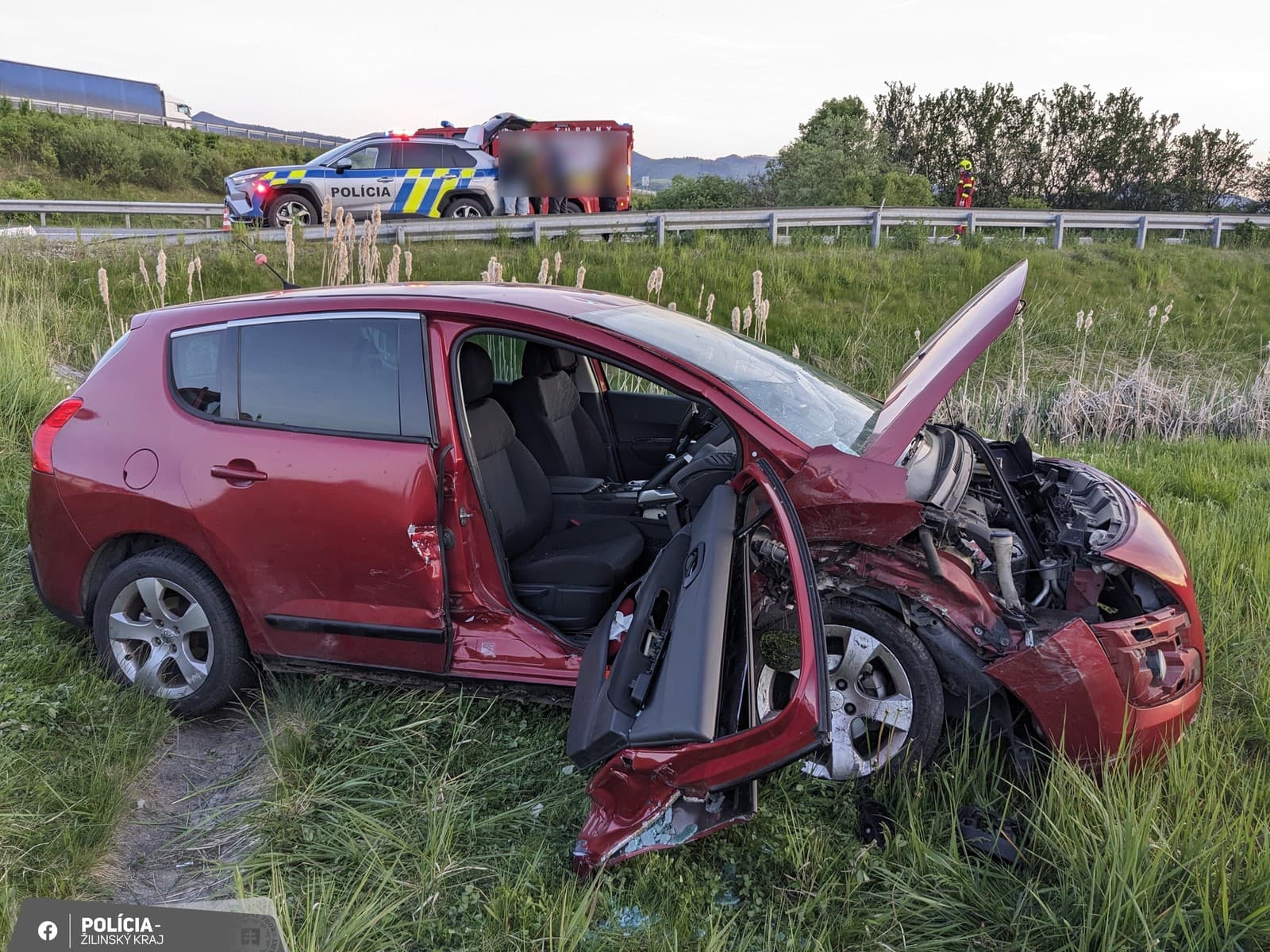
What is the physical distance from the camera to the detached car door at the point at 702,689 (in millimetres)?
2150

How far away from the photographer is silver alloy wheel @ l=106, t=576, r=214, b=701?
3488mm

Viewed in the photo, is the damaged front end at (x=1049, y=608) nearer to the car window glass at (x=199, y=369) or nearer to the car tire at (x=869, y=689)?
the car tire at (x=869, y=689)

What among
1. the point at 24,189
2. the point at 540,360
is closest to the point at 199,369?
the point at 540,360

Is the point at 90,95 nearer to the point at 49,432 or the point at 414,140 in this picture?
the point at 414,140

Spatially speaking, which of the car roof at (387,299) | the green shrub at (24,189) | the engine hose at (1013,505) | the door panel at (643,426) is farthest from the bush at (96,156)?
the engine hose at (1013,505)

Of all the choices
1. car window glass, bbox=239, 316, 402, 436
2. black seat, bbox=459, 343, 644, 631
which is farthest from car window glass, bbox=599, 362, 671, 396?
car window glass, bbox=239, 316, 402, 436

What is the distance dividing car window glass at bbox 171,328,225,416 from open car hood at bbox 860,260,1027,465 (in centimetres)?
238

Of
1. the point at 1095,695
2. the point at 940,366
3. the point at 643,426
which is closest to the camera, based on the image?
the point at 1095,695

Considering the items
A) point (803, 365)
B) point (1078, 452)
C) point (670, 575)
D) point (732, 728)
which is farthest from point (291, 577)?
point (1078, 452)

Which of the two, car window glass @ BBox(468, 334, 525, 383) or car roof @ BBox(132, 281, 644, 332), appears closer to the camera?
car roof @ BBox(132, 281, 644, 332)

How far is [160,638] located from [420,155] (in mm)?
12907

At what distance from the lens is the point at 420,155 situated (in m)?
14.9

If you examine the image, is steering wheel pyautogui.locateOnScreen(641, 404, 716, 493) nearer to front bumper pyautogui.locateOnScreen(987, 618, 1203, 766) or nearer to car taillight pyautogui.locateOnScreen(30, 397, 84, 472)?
front bumper pyautogui.locateOnScreen(987, 618, 1203, 766)

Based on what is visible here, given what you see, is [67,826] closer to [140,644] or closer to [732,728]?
[140,644]
